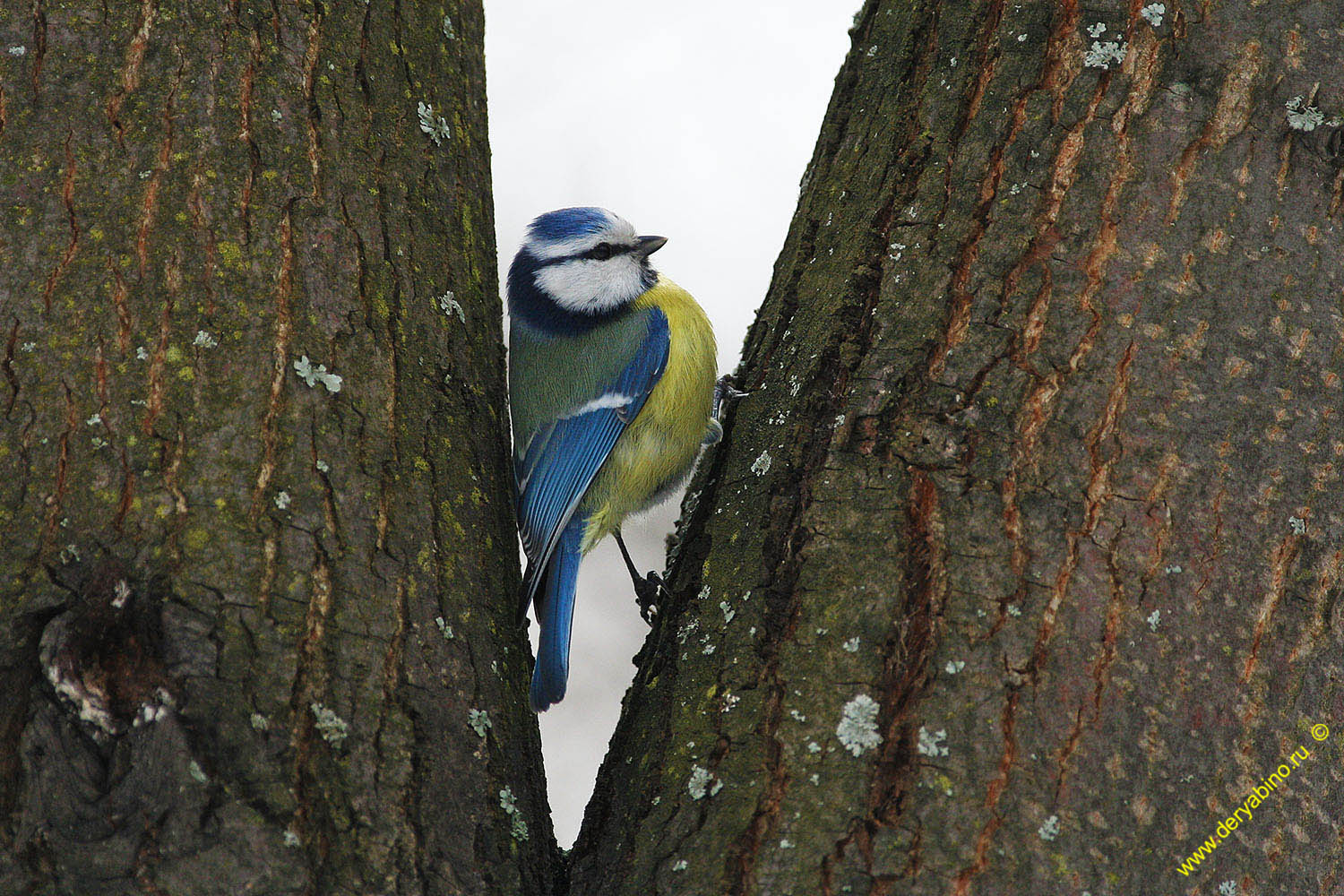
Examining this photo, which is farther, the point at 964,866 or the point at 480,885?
the point at 480,885

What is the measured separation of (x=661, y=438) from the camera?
278cm

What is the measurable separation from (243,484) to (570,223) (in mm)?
1713

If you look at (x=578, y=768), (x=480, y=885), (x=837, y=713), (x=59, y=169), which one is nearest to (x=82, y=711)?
(x=480, y=885)

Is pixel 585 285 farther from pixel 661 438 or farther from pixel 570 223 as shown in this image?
pixel 661 438

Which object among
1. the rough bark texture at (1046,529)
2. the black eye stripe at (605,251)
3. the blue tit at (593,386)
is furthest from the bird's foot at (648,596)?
the black eye stripe at (605,251)

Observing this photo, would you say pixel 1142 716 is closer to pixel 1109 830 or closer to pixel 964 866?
pixel 1109 830

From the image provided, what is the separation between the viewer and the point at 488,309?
1895 mm

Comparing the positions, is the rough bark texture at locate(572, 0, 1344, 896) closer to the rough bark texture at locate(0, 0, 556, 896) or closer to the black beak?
the rough bark texture at locate(0, 0, 556, 896)

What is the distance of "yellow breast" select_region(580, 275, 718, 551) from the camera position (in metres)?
→ 2.75

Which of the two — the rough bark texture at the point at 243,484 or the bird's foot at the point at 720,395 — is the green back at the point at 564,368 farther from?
the rough bark texture at the point at 243,484

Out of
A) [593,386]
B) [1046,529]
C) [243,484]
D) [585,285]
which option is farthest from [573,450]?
[1046,529]

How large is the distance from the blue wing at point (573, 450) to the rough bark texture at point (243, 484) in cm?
77

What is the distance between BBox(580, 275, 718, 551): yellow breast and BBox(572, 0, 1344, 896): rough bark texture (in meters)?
1.04

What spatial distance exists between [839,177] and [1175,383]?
74 cm
